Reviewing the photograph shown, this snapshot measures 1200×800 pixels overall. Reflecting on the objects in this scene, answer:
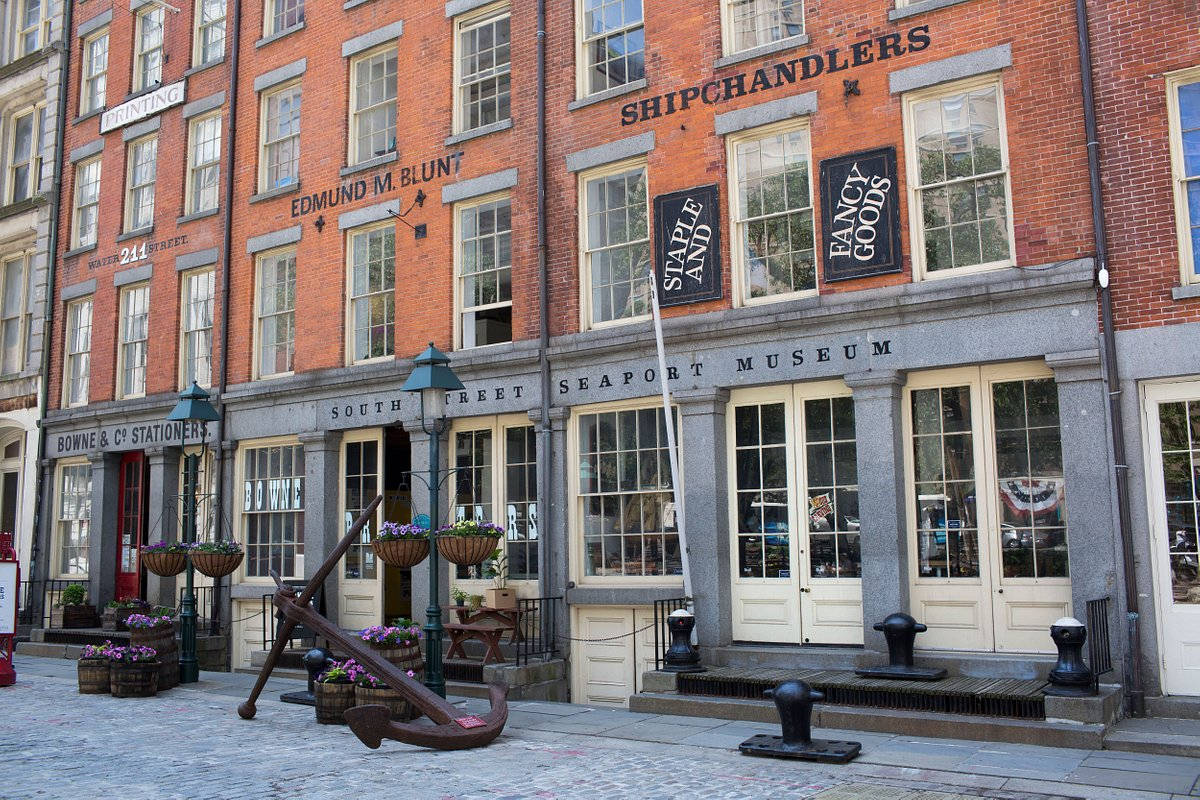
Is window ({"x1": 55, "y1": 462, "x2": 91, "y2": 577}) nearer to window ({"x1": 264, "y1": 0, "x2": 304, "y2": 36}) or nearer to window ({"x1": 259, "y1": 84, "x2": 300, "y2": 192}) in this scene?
window ({"x1": 259, "y1": 84, "x2": 300, "y2": 192})

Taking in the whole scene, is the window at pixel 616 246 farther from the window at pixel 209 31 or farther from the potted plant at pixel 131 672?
the window at pixel 209 31

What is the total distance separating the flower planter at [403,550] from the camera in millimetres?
12297

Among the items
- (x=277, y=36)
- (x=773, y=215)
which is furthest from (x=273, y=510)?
(x=773, y=215)

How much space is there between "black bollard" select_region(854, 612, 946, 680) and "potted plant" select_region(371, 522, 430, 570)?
514 centimetres

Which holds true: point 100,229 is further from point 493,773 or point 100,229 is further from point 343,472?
point 493,773

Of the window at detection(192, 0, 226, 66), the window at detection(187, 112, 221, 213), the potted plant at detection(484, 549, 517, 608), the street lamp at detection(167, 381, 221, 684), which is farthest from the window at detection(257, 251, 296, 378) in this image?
the potted plant at detection(484, 549, 517, 608)

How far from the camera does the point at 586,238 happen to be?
14852 millimetres

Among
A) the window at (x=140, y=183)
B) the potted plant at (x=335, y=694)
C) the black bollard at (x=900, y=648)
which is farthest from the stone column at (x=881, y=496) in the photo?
the window at (x=140, y=183)

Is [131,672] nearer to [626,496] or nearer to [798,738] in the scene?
[626,496]

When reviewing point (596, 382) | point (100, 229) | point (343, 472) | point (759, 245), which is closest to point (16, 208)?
point (100, 229)

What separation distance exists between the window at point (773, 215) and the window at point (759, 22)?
125 cm

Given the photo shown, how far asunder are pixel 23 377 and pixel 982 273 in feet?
65.0

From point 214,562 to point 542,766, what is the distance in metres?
8.20

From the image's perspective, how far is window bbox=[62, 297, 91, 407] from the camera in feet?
71.4
